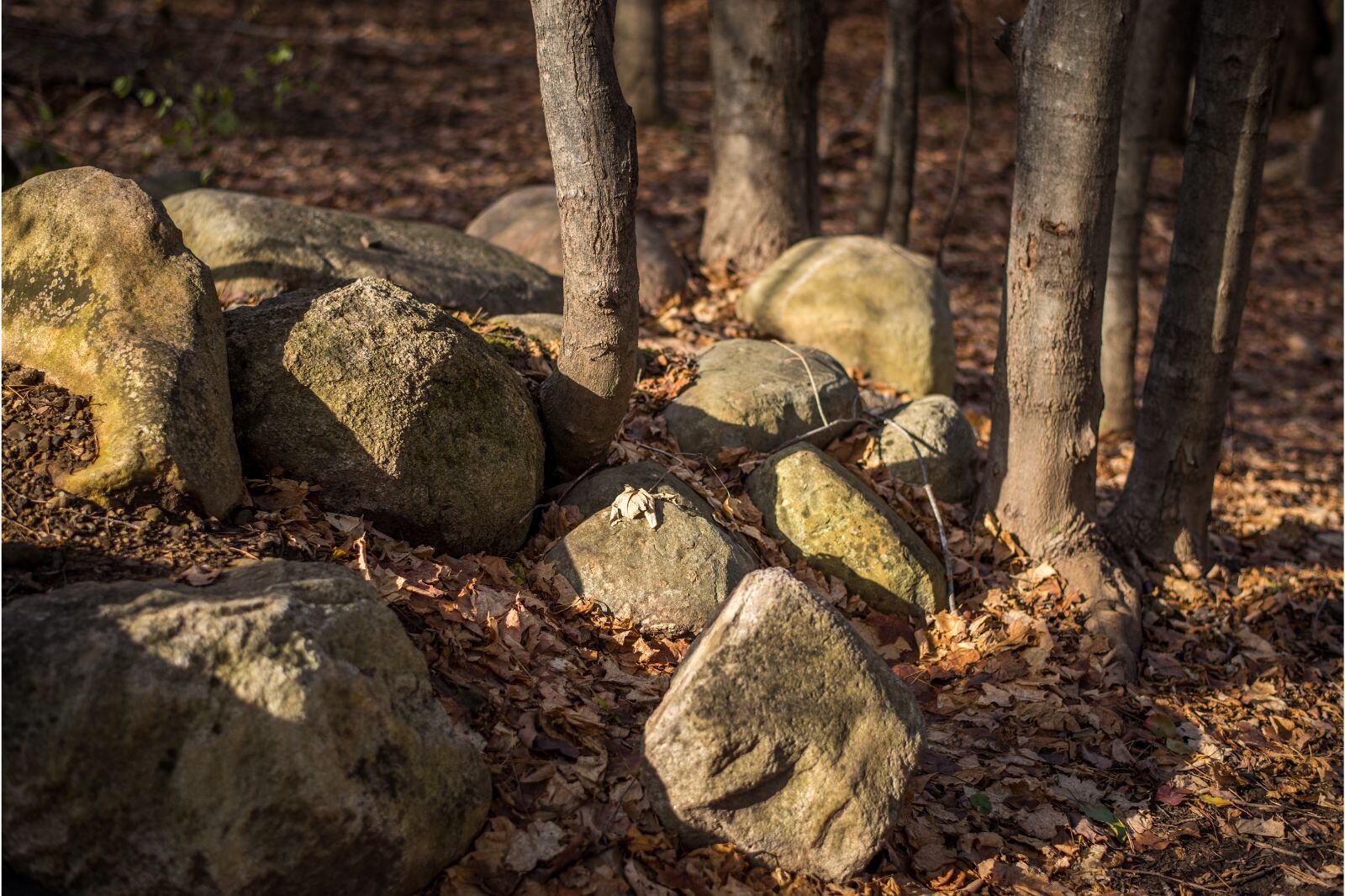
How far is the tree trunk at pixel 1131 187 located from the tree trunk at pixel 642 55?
5.59 metres

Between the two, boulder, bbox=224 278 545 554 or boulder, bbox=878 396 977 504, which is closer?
boulder, bbox=224 278 545 554

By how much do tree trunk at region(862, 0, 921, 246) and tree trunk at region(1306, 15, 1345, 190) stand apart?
825 cm

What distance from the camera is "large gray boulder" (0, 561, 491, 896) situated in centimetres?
276

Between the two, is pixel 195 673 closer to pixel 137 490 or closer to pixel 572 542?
pixel 137 490

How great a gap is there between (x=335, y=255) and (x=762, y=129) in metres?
3.34

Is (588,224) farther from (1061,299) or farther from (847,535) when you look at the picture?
(1061,299)

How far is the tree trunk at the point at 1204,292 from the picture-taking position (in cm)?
537

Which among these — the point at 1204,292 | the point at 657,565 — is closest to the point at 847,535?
the point at 657,565

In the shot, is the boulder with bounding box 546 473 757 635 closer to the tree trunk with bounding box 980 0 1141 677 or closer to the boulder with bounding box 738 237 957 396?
the tree trunk with bounding box 980 0 1141 677

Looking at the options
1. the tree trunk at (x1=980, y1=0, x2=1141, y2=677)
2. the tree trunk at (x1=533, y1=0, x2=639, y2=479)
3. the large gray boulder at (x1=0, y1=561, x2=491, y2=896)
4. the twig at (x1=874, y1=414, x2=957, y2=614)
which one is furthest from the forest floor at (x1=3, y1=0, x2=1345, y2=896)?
the tree trunk at (x1=533, y1=0, x2=639, y2=479)

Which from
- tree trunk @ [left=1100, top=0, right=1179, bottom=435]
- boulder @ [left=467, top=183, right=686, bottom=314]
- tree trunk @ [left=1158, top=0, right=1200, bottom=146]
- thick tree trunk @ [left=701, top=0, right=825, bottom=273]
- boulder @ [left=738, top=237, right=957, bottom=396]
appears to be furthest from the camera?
tree trunk @ [left=1158, top=0, right=1200, bottom=146]

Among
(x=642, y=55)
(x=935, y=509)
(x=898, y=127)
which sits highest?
(x=642, y=55)

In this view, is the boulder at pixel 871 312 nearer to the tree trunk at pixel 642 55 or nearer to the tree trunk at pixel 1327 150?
the tree trunk at pixel 642 55

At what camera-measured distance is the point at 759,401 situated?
5512 millimetres
